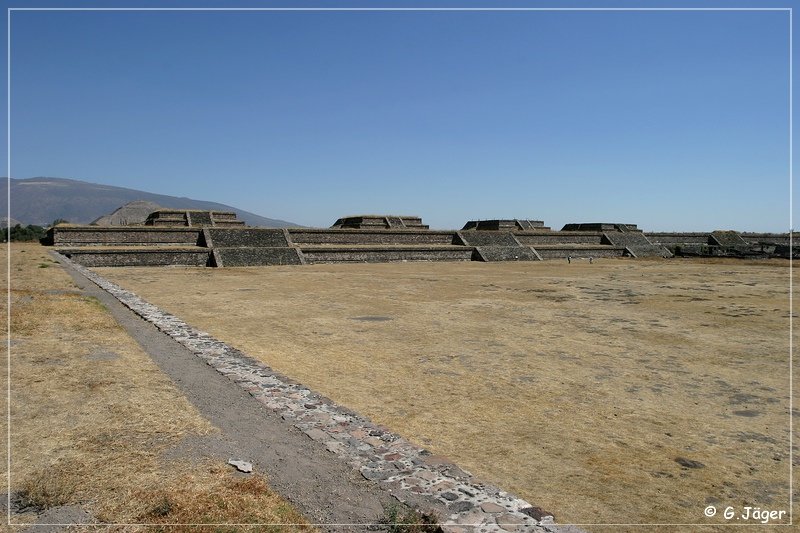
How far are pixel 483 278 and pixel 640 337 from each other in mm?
11567

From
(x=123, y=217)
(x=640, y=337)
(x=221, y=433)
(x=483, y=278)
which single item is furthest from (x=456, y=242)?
(x=123, y=217)

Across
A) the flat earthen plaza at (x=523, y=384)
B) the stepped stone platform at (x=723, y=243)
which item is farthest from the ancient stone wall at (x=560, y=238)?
the flat earthen plaza at (x=523, y=384)

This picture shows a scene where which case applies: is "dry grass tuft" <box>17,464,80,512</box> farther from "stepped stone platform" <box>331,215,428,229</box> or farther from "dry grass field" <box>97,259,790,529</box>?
"stepped stone platform" <box>331,215,428,229</box>

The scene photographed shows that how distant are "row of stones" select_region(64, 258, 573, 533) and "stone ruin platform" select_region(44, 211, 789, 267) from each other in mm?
20019

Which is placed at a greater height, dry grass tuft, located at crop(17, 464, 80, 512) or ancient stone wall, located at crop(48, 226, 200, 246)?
ancient stone wall, located at crop(48, 226, 200, 246)

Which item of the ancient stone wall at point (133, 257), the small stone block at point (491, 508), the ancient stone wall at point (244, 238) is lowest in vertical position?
the small stone block at point (491, 508)

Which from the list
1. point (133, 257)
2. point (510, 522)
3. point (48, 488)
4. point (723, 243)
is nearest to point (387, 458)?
point (510, 522)

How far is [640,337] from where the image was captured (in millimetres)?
9367

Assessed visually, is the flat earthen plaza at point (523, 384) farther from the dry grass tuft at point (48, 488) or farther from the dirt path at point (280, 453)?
the dry grass tuft at point (48, 488)

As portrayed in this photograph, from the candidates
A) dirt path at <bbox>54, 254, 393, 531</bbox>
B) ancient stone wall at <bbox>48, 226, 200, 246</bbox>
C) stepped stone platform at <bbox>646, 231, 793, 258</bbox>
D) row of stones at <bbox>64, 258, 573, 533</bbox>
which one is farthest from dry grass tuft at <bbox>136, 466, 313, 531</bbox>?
stepped stone platform at <bbox>646, 231, 793, 258</bbox>

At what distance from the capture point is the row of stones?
315 centimetres

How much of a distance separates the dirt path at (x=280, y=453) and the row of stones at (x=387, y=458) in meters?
0.12

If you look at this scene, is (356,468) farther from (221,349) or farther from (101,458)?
(221,349)

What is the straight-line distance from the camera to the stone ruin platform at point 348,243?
2508 cm
